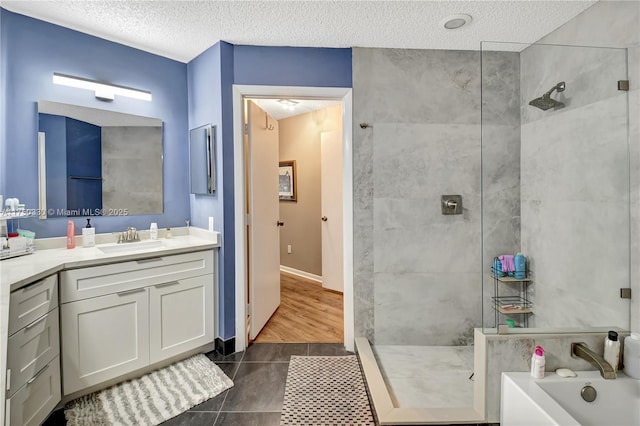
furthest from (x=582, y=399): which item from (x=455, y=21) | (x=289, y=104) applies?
(x=289, y=104)

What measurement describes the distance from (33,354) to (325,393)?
159 centimetres

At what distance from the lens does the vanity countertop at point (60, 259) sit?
1.28 m

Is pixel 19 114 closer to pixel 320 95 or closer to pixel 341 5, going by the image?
pixel 320 95

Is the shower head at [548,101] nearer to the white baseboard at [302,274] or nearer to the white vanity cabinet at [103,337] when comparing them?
the white vanity cabinet at [103,337]

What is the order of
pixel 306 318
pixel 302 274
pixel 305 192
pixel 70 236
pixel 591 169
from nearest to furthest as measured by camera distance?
pixel 591 169 → pixel 70 236 → pixel 306 318 → pixel 305 192 → pixel 302 274

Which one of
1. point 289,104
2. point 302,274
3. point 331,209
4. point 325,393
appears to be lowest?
point 325,393

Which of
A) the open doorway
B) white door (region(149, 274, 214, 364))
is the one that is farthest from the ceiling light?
white door (region(149, 274, 214, 364))

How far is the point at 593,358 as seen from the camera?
1455 mm

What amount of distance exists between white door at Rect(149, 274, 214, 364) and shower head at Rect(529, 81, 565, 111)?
2.67 meters

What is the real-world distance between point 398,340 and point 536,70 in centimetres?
221

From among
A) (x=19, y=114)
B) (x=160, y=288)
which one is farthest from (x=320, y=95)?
(x=19, y=114)

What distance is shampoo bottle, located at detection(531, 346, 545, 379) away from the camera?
147cm

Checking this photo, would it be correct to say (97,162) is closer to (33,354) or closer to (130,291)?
(130,291)

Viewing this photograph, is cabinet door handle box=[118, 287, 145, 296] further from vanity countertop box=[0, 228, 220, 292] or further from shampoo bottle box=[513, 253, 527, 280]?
shampoo bottle box=[513, 253, 527, 280]
